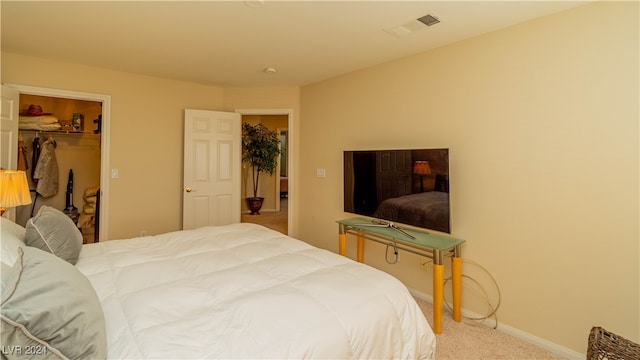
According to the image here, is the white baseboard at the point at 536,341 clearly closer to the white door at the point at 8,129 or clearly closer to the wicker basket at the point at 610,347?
the wicker basket at the point at 610,347

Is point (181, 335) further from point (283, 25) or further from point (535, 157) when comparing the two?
point (535, 157)

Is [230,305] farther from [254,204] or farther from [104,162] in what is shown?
[254,204]

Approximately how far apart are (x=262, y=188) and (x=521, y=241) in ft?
18.2

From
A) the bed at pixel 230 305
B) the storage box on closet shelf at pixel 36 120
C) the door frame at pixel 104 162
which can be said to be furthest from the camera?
the storage box on closet shelf at pixel 36 120

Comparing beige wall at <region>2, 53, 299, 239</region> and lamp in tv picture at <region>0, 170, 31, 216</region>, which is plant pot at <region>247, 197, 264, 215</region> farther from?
lamp in tv picture at <region>0, 170, 31, 216</region>

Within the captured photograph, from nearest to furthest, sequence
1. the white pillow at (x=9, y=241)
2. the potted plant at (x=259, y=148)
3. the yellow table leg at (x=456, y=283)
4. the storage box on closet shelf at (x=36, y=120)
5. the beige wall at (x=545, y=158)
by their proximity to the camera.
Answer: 1. the white pillow at (x=9, y=241)
2. the beige wall at (x=545, y=158)
3. the yellow table leg at (x=456, y=283)
4. the storage box on closet shelf at (x=36, y=120)
5. the potted plant at (x=259, y=148)

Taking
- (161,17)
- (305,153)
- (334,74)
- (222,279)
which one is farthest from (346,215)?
(161,17)

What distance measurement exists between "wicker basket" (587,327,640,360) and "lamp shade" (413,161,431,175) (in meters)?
1.45

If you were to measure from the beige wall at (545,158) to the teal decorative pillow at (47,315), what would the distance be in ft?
8.45

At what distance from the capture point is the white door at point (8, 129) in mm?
2807

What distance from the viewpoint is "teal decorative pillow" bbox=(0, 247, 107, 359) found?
85 cm

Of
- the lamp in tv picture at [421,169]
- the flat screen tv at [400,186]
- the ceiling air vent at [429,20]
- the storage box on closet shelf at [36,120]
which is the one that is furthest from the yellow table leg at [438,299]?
the storage box on closet shelf at [36,120]

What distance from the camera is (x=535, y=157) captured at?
2258 millimetres

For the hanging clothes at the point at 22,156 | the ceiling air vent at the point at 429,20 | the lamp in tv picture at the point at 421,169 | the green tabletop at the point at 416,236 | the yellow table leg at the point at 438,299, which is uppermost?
the ceiling air vent at the point at 429,20
